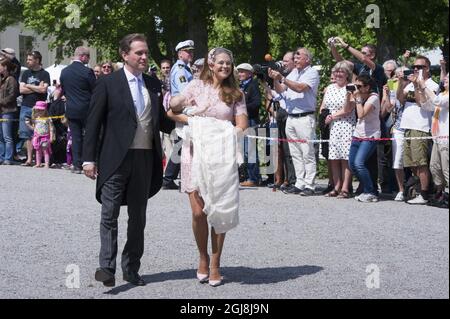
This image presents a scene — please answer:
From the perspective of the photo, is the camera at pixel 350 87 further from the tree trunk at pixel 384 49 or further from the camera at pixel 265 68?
the tree trunk at pixel 384 49

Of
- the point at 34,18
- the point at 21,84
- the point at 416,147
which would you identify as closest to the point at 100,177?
the point at 416,147

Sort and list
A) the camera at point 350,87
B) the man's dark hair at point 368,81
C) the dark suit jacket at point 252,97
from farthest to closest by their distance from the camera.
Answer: the dark suit jacket at point 252,97 → the man's dark hair at point 368,81 → the camera at point 350,87

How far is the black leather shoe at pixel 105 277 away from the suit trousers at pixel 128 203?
0.04m

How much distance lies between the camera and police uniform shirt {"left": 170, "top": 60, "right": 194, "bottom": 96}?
13.1 metres

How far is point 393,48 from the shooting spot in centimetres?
2373

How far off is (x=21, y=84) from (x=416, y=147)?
9179 millimetres

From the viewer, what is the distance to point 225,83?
7.34 metres

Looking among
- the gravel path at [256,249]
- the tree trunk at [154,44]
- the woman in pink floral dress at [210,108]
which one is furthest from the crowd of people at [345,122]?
the tree trunk at [154,44]

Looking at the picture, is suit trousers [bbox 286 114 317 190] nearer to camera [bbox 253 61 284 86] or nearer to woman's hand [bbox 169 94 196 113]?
camera [bbox 253 61 284 86]

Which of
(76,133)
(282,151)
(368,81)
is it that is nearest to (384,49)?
(76,133)

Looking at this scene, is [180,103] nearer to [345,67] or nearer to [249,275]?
[249,275]

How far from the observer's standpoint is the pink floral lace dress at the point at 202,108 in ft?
23.9
